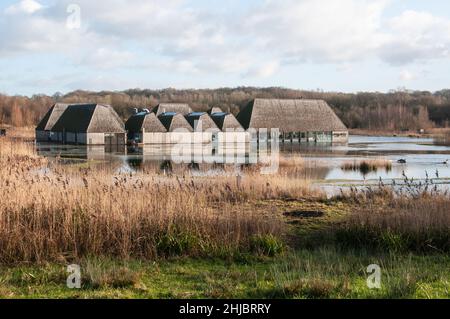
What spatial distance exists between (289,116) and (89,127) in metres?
26.7

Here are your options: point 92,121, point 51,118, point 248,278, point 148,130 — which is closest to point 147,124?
point 148,130

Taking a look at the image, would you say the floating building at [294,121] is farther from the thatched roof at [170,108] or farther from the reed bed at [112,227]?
the reed bed at [112,227]

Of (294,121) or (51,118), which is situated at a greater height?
(51,118)

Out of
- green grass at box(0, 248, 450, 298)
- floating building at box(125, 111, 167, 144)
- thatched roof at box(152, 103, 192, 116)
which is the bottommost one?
green grass at box(0, 248, 450, 298)

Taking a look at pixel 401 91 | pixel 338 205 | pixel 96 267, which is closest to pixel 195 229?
pixel 96 267

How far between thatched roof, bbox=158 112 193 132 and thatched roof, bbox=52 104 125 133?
4.65m

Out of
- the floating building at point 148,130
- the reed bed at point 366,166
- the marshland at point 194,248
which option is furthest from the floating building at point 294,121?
the marshland at point 194,248

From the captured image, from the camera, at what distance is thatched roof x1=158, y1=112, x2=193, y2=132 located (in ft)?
181

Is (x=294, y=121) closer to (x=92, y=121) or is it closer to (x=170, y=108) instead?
(x=170, y=108)

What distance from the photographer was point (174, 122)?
182ft

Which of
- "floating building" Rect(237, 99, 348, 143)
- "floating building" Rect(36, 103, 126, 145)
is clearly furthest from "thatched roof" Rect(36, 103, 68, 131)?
"floating building" Rect(237, 99, 348, 143)

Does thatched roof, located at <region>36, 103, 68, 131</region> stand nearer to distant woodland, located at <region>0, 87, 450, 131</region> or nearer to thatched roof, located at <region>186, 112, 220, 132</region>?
thatched roof, located at <region>186, 112, 220, 132</region>

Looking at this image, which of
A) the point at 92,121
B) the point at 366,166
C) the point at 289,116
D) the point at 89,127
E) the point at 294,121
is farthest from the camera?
the point at 289,116
